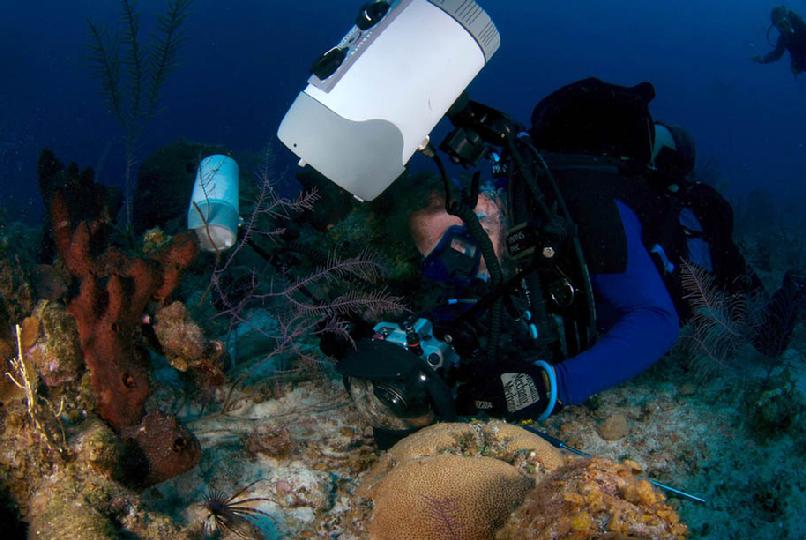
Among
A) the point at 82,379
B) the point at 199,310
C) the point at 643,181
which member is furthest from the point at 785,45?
the point at 82,379

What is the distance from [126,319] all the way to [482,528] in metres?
1.88

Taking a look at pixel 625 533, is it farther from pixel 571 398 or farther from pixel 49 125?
pixel 49 125

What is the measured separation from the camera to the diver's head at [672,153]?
3446mm

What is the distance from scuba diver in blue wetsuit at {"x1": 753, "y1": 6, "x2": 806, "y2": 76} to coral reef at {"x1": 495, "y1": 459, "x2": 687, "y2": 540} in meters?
15.7

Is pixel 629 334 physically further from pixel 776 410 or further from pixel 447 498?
pixel 447 498

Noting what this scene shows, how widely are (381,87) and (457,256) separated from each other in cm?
131

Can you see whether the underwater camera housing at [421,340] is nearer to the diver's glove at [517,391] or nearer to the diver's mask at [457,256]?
the diver's glove at [517,391]

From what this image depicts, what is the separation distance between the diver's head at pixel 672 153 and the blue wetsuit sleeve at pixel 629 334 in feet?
2.72

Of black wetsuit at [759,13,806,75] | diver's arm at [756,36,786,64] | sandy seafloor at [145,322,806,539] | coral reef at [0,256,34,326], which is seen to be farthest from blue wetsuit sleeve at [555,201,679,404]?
diver's arm at [756,36,786,64]

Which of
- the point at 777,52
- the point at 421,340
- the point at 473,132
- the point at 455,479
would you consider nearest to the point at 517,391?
the point at 421,340

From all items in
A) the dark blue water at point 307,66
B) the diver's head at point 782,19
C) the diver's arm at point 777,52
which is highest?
the diver's head at point 782,19

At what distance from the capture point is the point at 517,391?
2.73m

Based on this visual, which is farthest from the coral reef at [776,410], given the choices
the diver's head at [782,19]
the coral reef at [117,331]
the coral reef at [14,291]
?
the diver's head at [782,19]

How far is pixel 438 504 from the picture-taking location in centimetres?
182
